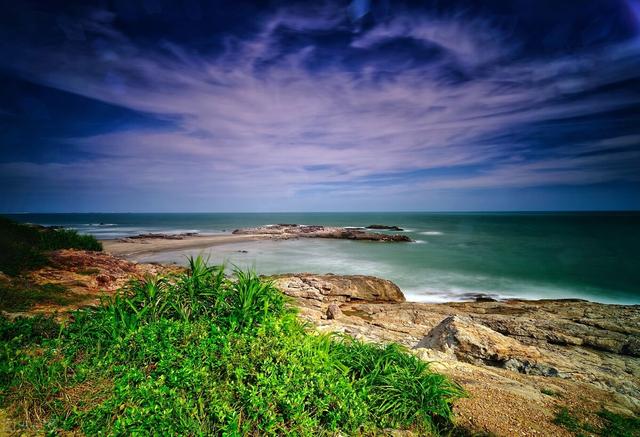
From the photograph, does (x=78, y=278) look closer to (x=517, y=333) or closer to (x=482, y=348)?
(x=482, y=348)

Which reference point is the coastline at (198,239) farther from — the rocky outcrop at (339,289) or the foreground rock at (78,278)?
the rocky outcrop at (339,289)

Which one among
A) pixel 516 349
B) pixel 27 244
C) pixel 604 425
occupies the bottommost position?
pixel 516 349

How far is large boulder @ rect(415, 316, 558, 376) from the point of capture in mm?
6547

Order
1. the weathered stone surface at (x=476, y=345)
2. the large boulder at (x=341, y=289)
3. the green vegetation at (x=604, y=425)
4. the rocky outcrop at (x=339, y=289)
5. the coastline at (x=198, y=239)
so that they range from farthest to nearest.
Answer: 1. the coastline at (x=198, y=239)
2. the large boulder at (x=341, y=289)
3. the rocky outcrop at (x=339, y=289)
4. the weathered stone surface at (x=476, y=345)
5. the green vegetation at (x=604, y=425)

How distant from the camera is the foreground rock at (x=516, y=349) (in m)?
3.87

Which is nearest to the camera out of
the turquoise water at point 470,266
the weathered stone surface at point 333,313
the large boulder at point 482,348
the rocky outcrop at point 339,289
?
the large boulder at point 482,348

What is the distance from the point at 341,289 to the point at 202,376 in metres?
13.9

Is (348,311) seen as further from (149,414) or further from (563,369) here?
(149,414)

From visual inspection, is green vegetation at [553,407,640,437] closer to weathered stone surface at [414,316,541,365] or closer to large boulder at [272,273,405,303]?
weathered stone surface at [414,316,541,365]

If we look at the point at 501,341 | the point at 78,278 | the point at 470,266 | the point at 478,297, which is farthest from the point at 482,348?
the point at 470,266

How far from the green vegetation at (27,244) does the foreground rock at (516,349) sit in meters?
8.66

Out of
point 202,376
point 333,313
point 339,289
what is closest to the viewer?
point 202,376

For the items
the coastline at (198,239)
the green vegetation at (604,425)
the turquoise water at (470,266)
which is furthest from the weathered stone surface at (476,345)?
the coastline at (198,239)

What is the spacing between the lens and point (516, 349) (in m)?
A: 7.36
